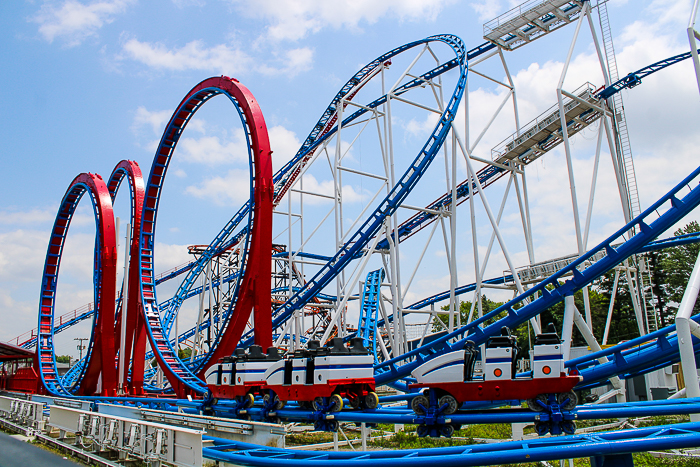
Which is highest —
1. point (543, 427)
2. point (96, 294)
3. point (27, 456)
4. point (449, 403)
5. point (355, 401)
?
point (96, 294)

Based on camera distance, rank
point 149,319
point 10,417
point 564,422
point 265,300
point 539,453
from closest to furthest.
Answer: point 539,453
point 564,422
point 265,300
point 10,417
point 149,319

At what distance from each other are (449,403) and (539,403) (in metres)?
0.99

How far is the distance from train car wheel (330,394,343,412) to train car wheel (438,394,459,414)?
1.72 m

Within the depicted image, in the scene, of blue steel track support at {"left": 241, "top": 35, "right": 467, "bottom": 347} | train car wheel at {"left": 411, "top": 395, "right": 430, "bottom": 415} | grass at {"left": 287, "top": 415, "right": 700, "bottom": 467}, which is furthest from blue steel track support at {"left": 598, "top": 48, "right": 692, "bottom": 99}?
train car wheel at {"left": 411, "top": 395, "right": 430, "bottom": 415}

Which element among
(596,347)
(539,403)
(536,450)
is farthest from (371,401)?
(596,347)

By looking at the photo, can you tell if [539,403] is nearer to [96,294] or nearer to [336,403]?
[336,403]

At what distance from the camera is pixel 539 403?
584 centimetres

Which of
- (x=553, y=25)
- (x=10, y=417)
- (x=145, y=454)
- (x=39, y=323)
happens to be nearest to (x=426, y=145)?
(x=553, y=25)

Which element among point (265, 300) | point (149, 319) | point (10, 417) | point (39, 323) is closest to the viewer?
point (265, 300)

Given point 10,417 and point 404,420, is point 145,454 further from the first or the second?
point 10,417

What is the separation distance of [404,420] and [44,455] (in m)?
5.28

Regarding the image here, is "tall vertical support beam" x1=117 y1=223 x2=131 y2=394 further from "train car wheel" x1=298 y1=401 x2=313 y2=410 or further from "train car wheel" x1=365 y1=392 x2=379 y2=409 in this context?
"train car wheel" x1=365 y1=392 x2=379 y2=409

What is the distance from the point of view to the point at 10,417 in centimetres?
1242

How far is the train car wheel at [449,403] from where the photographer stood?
613cm
